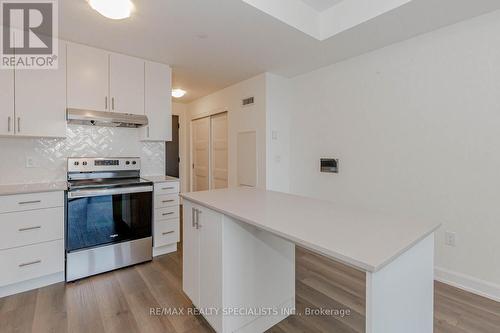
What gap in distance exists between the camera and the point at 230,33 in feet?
8.19

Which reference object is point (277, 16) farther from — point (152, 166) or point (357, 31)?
point (152, 166)

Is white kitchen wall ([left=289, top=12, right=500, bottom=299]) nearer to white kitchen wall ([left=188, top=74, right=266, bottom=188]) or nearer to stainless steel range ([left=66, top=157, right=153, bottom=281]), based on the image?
white kitchen wall ([left=188, top=74, right=266, bottom=188])

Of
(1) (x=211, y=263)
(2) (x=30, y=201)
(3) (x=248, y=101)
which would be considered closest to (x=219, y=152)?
(3) (x=248, y=101)

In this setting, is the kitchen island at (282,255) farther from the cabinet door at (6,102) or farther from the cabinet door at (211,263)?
the cabinet door at (6,102)

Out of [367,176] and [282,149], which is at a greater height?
[282,149]

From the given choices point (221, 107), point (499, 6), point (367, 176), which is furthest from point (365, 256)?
point (221, 107)

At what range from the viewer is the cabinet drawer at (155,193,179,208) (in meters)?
2.94

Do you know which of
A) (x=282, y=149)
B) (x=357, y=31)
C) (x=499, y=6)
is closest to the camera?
(x=499, y=6)

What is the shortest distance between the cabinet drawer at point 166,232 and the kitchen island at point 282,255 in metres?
1.10

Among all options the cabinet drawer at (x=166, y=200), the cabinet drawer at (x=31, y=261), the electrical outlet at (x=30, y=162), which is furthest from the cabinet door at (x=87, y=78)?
the cabinet drawer at (x=31, y=261)

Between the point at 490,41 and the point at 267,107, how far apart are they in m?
→ 2.40

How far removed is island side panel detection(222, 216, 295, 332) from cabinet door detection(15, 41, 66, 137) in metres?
2.27

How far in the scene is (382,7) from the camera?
216cm

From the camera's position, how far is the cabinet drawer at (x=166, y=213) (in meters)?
2.94
